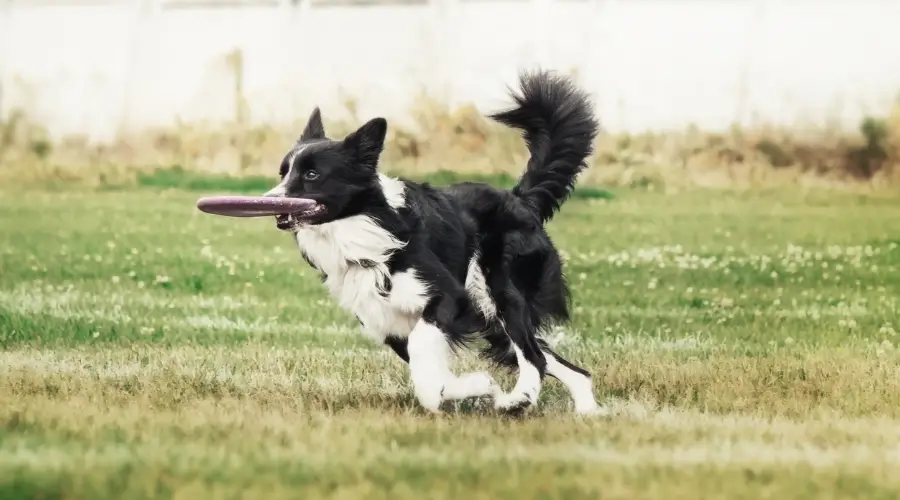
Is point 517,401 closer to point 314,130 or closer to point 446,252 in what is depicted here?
point 446,252

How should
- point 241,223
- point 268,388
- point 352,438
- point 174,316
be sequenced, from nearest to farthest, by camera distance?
point 352,438 < point 268,388 < point 174,316 < point 241,223

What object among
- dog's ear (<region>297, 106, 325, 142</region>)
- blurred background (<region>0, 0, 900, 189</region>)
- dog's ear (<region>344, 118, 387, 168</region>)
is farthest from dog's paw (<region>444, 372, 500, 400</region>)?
blurred background (<region>0, 0, 900, 189</region>)

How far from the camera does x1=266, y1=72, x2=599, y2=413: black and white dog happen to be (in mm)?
3074

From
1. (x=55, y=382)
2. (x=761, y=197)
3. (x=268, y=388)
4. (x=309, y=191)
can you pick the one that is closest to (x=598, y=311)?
(x=761, y=197)

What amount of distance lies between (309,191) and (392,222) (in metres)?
0.28

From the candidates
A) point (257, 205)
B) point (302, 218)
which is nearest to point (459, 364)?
point (302, 218)

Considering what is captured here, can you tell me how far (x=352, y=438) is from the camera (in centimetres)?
284

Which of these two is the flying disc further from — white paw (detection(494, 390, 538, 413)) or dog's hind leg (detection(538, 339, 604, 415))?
dog's hind leg (detection(538, 339, 604, 415))

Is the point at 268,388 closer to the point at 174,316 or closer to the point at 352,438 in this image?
the point at 352,438

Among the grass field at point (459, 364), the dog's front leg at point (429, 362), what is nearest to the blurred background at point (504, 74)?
the grass field at point (459, 364)

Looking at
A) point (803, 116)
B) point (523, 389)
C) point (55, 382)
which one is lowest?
point (55, 382)

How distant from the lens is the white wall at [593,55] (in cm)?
534

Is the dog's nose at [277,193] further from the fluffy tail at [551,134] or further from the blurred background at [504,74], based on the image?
the blurred background at [504,74]

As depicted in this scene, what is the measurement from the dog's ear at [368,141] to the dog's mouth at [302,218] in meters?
0.20
